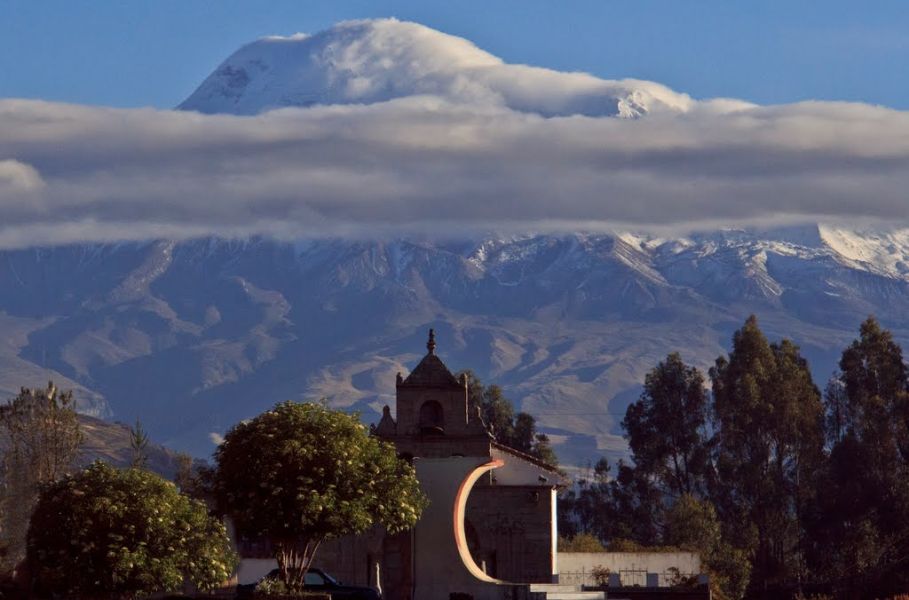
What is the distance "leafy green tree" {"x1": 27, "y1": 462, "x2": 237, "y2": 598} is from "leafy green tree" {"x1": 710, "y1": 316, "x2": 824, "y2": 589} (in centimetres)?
7568

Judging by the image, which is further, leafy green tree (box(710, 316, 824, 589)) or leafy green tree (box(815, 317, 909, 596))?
leafy green tree (box(710, 316, 824, 589))

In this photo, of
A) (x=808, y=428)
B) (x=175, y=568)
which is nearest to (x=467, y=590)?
(x=175, y=568)

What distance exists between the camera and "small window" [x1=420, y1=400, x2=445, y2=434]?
10138 centimetres

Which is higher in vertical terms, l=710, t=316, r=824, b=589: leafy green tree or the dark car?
l=710, t=316, r=824, b=589: leafy green tree

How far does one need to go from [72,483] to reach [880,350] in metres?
84.6

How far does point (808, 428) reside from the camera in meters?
142

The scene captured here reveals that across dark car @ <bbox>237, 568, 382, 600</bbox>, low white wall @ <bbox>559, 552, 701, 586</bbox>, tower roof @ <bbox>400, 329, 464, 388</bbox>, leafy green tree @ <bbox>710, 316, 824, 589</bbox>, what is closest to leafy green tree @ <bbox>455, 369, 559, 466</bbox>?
leafy green tree @ <bbox>710, 316, 824, 589</bbox>

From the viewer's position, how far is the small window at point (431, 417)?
101 meters

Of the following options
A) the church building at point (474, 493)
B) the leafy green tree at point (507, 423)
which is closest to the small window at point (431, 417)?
the church building at point (474, 493)

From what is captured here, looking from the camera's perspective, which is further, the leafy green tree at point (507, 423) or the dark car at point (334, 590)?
the leafy green tree at point (507, 423)

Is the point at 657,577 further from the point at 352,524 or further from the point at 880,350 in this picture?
the point at 880,350

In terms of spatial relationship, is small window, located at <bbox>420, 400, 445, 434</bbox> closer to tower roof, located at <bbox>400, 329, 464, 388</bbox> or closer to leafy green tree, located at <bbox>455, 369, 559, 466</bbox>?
tower roof, located at <bbox>400, 329, 464, 388</bbox>

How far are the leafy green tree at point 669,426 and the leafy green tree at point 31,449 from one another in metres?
47.7

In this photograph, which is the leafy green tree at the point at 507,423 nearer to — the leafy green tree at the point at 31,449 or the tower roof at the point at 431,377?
the leafy green tree at the point at 31,449
